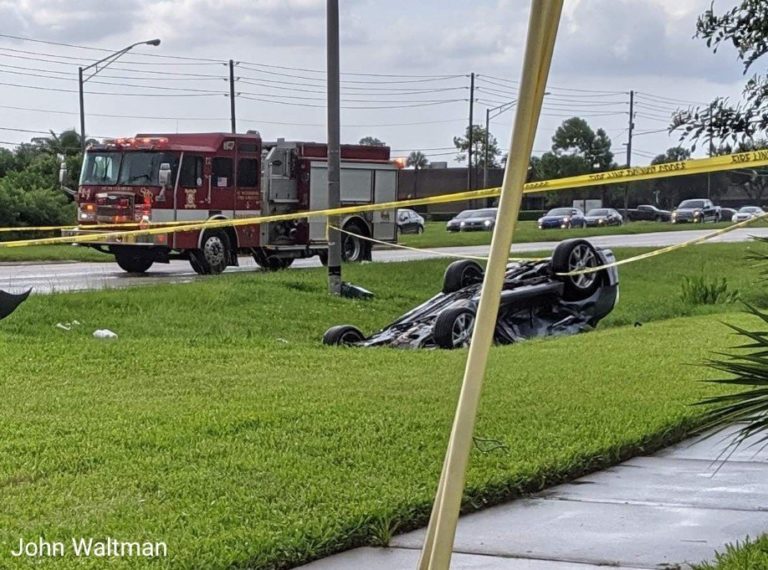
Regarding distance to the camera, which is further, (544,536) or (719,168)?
A: (719,168)

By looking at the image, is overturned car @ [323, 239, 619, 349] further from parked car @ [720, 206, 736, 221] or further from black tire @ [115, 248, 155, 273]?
parked car @ [720, 206, 736, 221]

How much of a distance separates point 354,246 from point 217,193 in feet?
13.9

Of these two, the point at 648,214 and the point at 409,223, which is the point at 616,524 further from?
the point at 648,214

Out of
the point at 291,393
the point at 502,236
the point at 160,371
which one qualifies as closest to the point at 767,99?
the point at 502,236

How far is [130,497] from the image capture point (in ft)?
16.3

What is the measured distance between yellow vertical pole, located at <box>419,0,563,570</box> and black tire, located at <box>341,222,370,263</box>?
2205 centimetres

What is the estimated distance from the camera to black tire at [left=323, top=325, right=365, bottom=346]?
11.3 m

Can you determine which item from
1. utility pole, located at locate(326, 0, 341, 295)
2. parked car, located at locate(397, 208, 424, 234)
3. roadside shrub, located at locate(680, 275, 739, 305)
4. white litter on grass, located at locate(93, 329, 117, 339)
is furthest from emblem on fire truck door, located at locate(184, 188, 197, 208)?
parked car, located at locate(397, 208, 424, 234)

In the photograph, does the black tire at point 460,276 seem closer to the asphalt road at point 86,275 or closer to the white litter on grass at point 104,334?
the white litter on grass at point 104,334

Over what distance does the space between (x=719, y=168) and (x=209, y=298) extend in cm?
937

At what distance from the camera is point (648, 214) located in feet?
222

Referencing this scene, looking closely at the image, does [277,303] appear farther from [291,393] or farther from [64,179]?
[64,179]

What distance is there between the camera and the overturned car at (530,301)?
37.6 ft

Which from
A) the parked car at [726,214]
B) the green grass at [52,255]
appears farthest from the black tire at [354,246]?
the parked car at [726,214]
